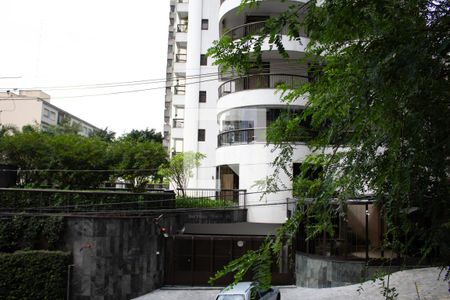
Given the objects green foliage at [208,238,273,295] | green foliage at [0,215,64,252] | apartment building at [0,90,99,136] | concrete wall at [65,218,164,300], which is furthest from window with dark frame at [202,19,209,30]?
apartment building at [0,90,99,136]

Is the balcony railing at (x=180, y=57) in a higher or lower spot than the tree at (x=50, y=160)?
higher

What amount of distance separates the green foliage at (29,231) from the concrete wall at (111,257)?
41 centimetres

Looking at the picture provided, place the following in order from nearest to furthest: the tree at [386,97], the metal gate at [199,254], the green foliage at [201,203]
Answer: the tree at [386,97]
the metal gate at [199,254]
the green foliage at [201,203]

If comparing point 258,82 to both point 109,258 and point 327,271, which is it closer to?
point 327,271

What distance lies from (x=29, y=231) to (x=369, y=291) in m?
12.6

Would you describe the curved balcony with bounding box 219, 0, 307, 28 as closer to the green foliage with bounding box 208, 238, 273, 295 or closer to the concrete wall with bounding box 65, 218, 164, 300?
the concrete wall with bounding box 65, 218, 164, 300

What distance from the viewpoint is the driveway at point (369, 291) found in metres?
12.5

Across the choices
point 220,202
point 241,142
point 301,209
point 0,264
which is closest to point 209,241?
point 220,202

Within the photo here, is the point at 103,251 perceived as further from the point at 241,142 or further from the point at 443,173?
the point at 443,173

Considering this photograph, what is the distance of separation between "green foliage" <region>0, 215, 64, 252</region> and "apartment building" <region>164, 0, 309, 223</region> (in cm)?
774

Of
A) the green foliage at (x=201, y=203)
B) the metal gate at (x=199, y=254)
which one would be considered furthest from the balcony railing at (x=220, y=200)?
the metal gate at (x=199, y=254)

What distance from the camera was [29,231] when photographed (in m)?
16.6

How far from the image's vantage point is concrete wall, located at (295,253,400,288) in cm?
1512

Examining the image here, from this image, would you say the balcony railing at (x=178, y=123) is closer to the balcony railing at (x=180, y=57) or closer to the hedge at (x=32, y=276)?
the balcony railing at (x=180, y=57)
